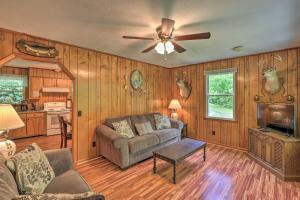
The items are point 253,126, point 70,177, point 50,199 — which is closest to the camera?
point 50,199

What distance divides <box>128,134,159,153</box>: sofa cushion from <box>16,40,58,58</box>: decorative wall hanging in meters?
2.27

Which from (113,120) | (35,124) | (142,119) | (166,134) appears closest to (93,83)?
(113,120)

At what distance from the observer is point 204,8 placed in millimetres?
1936

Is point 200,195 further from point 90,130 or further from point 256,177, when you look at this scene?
point 90,130

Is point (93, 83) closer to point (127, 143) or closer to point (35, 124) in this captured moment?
point (127, 143)

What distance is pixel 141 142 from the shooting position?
3.38m

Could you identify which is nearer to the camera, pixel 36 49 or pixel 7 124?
pixel 7 124

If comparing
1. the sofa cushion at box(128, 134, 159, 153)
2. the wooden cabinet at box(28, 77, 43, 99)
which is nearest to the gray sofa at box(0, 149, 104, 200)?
the sofa cushion at box(128, 134, 159, 153)

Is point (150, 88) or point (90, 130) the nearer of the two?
point (90, 130)

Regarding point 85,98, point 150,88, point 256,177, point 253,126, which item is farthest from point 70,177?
point 253,126

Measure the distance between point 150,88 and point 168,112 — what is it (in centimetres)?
127

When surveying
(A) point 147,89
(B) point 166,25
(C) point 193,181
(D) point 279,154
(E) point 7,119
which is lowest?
(C) point 193,181

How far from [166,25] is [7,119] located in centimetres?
227

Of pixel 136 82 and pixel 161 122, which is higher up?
pixel 136 82
